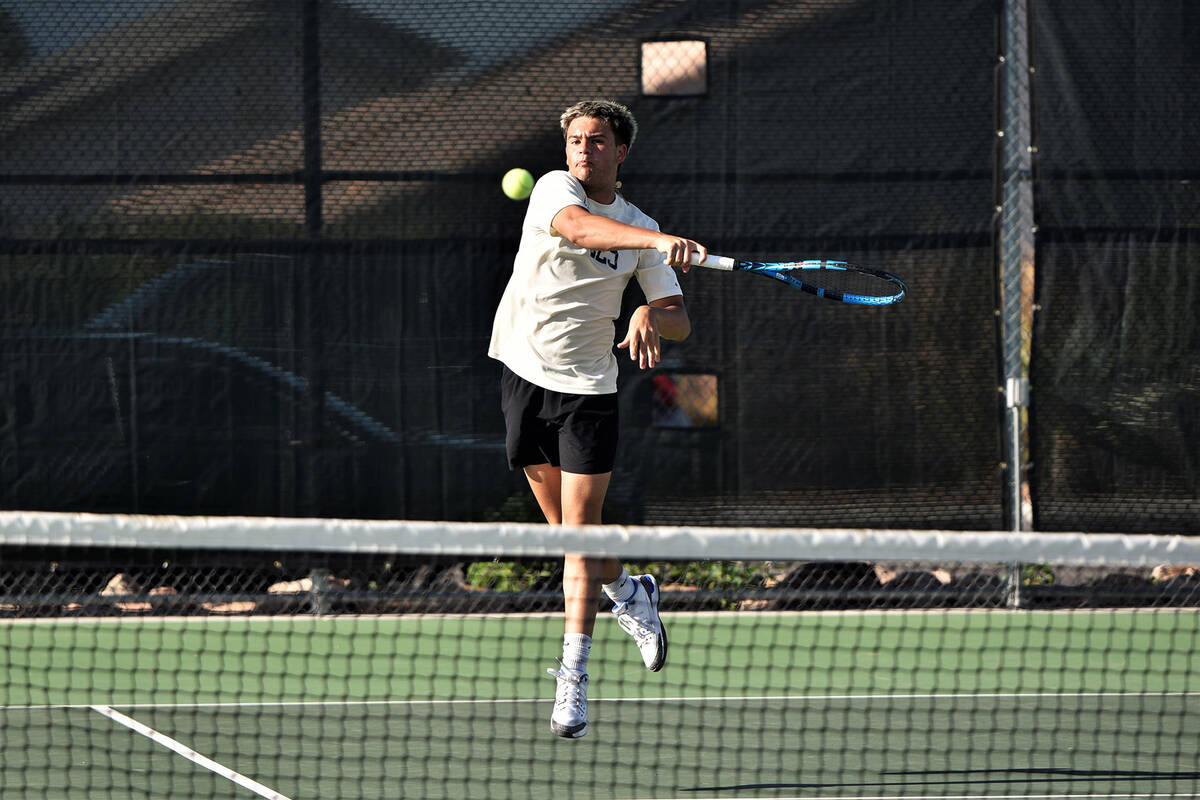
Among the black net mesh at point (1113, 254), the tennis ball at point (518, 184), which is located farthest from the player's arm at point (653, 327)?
the black net mesh at point (1113, 254)

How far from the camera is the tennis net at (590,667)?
281 cm

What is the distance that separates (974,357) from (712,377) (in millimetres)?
1096

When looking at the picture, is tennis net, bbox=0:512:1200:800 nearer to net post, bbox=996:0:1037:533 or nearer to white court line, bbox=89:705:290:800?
white court line, bbox=89:705:290:800

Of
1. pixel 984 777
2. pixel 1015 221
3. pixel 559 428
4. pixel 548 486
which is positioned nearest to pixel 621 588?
pixel 548 486

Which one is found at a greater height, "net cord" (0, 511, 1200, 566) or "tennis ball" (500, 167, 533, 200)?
"tennis ball" (500, 167, 533, 200)

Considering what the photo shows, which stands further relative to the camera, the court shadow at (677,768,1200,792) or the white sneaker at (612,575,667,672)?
the white sneaker at (612,575,667,672)

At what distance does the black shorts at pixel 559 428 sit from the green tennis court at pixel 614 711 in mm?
768

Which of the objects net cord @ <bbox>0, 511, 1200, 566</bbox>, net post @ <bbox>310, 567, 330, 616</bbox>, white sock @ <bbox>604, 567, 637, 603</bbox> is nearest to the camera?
net cord @ <bbox>0, 511, 1200, 566</bbox>

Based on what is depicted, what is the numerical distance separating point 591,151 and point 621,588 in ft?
3.95

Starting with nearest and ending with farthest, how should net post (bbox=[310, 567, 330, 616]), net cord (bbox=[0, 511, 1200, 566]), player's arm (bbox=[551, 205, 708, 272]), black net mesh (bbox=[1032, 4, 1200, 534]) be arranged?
net cord (bbox=[0, 511, 1200, 566]), player's arm (bbox=[551, 205, 708, 272]), net post (bbox=[310, 567, 330, 616]), black net mesh (bbox=[1032, 4, 1200, 534])

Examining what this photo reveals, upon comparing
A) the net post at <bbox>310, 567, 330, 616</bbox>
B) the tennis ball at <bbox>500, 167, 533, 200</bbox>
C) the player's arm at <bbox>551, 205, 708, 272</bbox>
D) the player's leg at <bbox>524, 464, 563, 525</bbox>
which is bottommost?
the net post at <bbox>310, 567, 330, 616</bbox>

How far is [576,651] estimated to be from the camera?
3.86 metres

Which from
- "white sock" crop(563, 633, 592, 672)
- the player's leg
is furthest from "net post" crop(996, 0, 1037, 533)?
"white sock" crop(563, 633, 592, 672)

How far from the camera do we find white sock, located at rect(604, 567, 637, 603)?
13.8 feet
